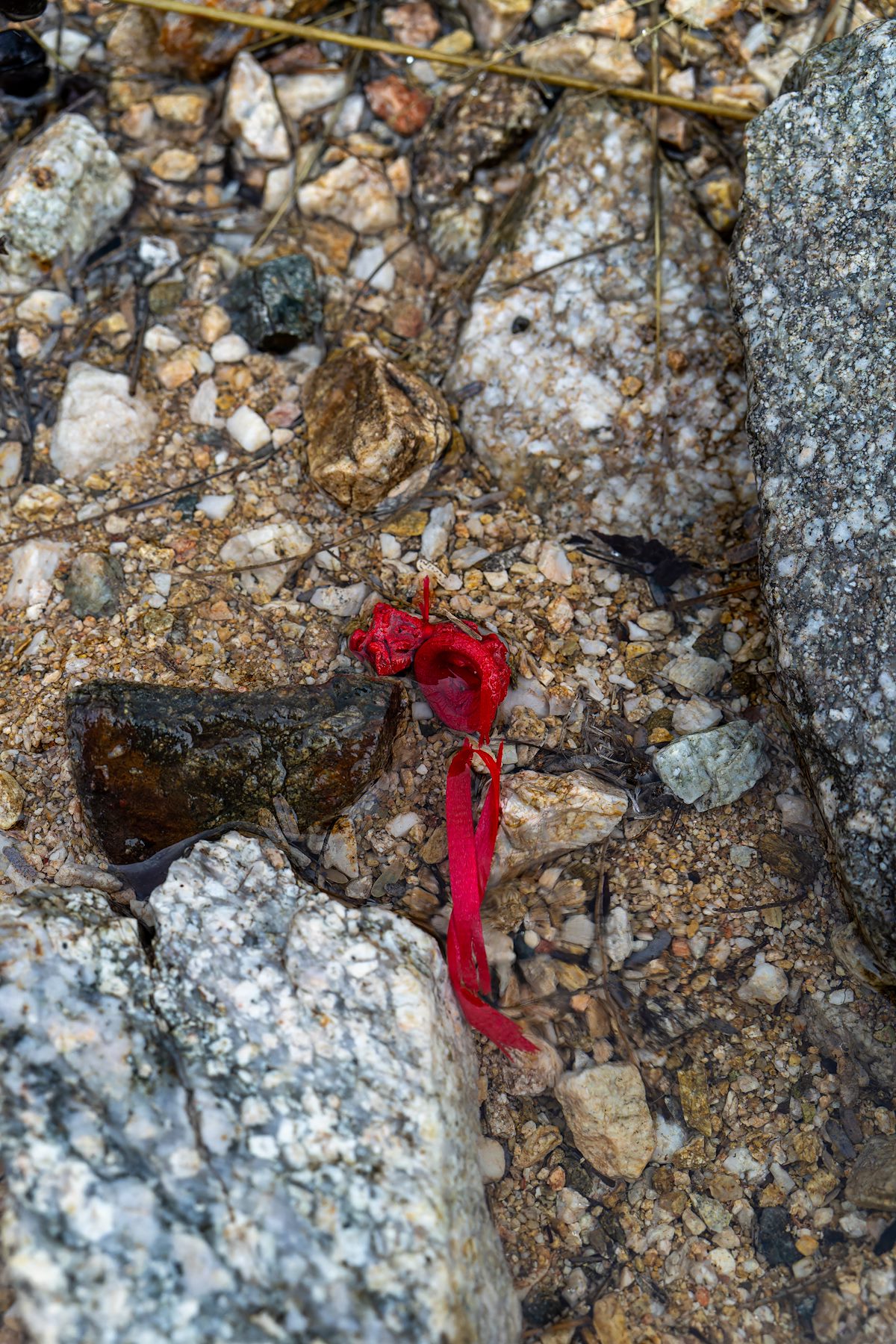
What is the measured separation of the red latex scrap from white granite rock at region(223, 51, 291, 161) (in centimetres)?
195

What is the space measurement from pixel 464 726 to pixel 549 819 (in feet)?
1.32

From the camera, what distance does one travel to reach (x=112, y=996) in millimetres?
2250

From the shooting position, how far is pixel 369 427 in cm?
313

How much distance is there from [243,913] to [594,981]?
1.06m

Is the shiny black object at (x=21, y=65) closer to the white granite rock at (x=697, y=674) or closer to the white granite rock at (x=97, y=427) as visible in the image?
the white granite rock at (x=97, y=427)

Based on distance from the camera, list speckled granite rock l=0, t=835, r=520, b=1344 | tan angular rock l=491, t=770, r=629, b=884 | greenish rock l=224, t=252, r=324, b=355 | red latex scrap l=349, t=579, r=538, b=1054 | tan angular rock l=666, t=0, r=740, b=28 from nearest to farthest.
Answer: speckled granite rock l=0, t=835, r=520, b=1344 → red latex scrap l=349, t=579, r=538, b=1054 → tan angular rock l=491, t=770, r=629, b=884 → greenish rock l=224, t=252, r=324, b=355 → tan angular rock l=666, t=0, r=740, b=28

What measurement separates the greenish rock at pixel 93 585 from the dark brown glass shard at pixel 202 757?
347 millimetres

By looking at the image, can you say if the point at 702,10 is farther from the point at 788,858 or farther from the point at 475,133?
the point at 788,858

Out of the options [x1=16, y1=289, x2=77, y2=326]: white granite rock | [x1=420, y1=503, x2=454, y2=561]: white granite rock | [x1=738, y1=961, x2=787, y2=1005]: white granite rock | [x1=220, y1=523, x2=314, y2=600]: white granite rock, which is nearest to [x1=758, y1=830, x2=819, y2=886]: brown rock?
[x1=738, y1=961, x2=787, y2=1005]: white granite rock

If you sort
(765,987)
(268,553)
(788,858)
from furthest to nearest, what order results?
(268,553)
(788,858)
(765,987)

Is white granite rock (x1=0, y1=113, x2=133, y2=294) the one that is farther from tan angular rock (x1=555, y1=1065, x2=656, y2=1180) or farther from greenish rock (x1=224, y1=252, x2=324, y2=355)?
tan angular rock (x1=555, y1=1065, x2=656, y2=1180)

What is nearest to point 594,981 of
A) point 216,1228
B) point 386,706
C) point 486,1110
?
point 486,1110

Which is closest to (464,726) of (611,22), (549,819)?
(549,819)

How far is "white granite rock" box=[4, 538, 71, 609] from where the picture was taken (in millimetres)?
3082
